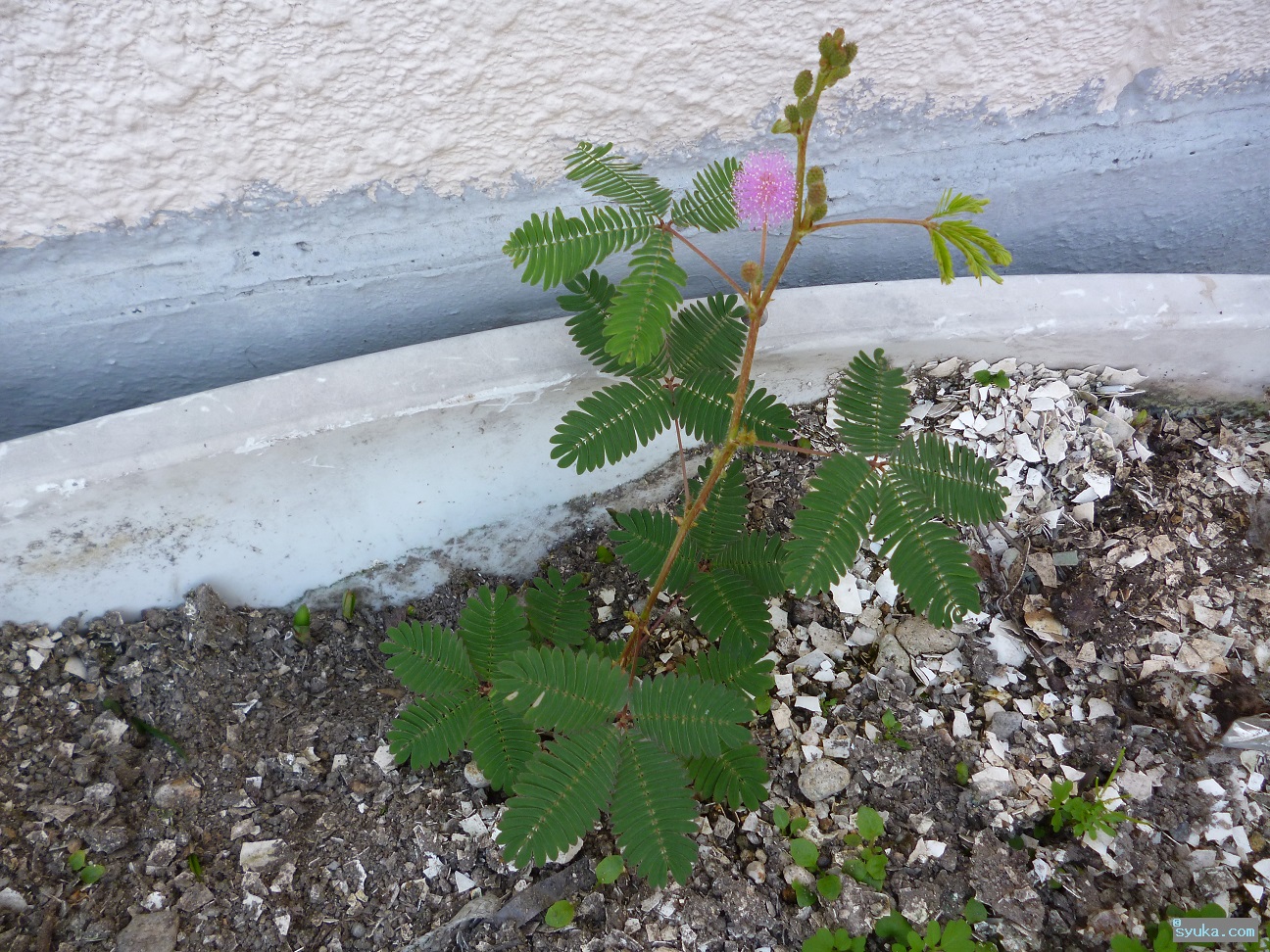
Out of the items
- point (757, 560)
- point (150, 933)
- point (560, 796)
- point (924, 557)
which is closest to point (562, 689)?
point (560, 796)

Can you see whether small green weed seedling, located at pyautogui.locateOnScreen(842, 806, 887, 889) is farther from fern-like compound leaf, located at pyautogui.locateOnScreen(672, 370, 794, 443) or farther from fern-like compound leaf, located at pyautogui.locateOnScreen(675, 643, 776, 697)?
fern-like compound leaf, located at pyautogui.locateOnScreen(672, 370, 794, 443)

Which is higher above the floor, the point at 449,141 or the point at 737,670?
the point at 449,141

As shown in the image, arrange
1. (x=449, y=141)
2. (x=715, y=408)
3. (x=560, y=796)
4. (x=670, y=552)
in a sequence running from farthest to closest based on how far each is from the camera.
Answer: (x=449, y=141) → (x=715, y=408) → (x=670, y=552) → (x=560, y=796)

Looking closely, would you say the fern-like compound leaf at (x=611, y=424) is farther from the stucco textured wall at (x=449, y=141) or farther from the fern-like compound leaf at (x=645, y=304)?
the stucco textured wall at (x=449, y=141)

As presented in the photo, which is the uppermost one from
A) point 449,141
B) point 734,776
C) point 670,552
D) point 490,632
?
point 449,141

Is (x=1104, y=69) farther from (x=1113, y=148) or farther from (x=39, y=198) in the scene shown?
(x=39, y=198)

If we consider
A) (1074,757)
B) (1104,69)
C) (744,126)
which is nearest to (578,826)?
(1074,757)

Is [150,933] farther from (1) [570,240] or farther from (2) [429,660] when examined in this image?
(1) [570,240]
